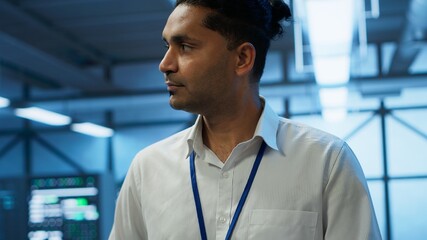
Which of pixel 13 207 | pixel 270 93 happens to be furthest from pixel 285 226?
pixel 270 93

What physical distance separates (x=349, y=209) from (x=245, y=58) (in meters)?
0.33

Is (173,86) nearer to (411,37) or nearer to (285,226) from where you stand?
(285,226)

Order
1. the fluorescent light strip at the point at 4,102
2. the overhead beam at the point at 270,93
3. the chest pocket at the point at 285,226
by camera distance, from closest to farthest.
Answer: the chest pocket at the point at 285,226 → the fluorescent light strip at the point at 4,102 → the overhead beam at the point at 270,93

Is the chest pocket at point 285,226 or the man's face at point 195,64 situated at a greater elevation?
the man's face at point 195,64

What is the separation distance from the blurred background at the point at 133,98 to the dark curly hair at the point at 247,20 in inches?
117

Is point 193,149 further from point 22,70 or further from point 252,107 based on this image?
point 22,70

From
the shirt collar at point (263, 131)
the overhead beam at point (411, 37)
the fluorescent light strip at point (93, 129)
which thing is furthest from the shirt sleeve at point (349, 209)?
the fluorescent light strip at point (93, 129)

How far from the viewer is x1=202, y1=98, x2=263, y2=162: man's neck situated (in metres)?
1.17

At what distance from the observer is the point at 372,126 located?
841cm

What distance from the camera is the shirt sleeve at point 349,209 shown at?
105 cm

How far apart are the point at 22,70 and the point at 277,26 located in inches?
309

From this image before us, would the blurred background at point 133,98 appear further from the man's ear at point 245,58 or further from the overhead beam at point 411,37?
the man's ear at point 245,58

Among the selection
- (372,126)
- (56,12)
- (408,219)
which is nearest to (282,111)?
(372,126)

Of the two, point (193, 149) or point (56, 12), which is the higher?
point (56, 12)
